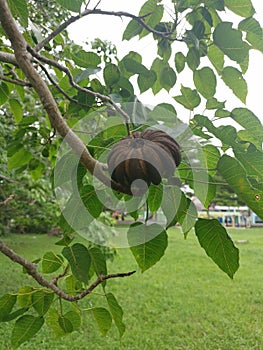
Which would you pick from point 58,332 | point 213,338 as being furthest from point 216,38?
point 213,338

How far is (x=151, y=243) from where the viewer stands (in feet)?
2.10

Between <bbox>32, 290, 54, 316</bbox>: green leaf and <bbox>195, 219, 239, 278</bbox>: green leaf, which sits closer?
<bbox>195, 219, 239, 278</bbox>: green leaf

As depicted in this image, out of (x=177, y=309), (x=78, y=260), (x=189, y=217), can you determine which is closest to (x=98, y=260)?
(x=78, y=260)

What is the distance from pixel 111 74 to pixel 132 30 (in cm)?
17

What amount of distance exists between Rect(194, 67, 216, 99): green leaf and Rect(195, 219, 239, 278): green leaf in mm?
288

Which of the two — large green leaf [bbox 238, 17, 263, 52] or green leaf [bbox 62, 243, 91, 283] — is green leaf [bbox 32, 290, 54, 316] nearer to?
green leaf [bbox 62, 243, 91, 283]

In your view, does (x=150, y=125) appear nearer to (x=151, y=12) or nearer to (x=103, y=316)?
(x=151, y=12)

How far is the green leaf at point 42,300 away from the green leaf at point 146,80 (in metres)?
0.45

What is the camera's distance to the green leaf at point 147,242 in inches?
25.0

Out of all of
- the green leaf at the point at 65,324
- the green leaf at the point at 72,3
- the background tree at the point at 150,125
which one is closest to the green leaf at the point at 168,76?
the background tree at the point at 150,125

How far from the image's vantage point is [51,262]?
871 mm

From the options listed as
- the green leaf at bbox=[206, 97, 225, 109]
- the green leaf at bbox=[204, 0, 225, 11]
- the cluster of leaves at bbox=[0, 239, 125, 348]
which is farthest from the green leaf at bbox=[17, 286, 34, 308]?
the green leaf at bbox=[204, 0, 225, 11]

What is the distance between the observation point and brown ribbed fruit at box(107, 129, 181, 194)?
456 mm

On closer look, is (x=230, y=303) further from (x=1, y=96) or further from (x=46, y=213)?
(x=1, y=96)
